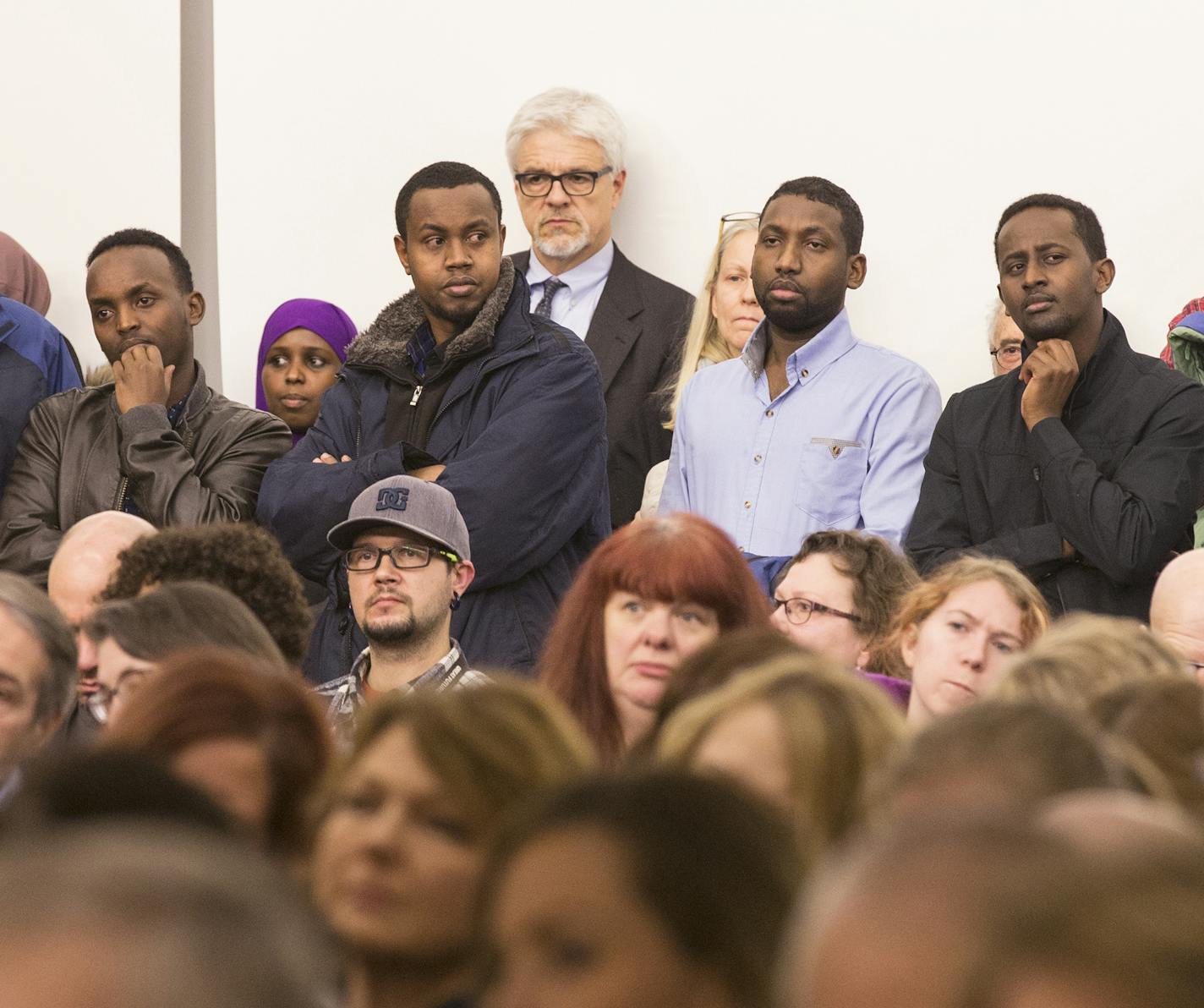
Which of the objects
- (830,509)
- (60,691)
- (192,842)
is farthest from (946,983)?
(830,509)

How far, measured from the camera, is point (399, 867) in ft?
5.57

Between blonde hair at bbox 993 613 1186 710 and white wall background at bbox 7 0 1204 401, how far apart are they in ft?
10.2

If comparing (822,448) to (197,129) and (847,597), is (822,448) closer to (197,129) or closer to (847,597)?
(847,597)

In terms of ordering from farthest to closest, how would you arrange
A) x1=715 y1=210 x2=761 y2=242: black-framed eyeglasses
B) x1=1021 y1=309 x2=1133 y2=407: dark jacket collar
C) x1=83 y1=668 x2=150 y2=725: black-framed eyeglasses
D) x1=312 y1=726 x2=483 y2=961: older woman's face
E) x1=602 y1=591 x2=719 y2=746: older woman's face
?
x1=715 y1=210 x2=761 y2=242: black-framed eyeglasses, x1=1021 y1=309 x2=1133 y2=407: dark jacket collar, x1=602 y1=591 x2=719 y2=746: older woman's face, x1=83 y1=668 x2=150 y2=725: black-framed eyeglasses, x1=312 y1=726 x2=483 y2=961: older woman's face

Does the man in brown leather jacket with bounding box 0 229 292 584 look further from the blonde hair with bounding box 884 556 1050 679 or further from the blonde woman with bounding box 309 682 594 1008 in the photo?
the blonde woman with bounding box 309 682 594 1008

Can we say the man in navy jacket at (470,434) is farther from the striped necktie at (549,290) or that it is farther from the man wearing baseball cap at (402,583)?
the striped necktie at (549,290)

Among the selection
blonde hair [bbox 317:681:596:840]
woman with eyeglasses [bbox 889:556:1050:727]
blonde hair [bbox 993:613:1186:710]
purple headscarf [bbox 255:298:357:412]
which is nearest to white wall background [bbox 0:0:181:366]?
purple headscarf [bbox 255:298:357:412]

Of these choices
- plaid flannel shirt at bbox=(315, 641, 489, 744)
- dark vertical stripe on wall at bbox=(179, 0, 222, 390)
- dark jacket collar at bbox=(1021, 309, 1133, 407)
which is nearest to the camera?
plaid flannel shirt at bbox=(315, 641, 489, 744)

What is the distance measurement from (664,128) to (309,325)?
1.40 m

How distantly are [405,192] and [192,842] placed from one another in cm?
390

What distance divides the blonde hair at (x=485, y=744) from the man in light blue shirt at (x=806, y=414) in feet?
8.45

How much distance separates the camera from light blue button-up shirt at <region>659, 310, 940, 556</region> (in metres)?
4.45

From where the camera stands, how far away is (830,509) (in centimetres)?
445

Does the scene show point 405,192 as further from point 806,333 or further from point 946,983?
point 946,983
